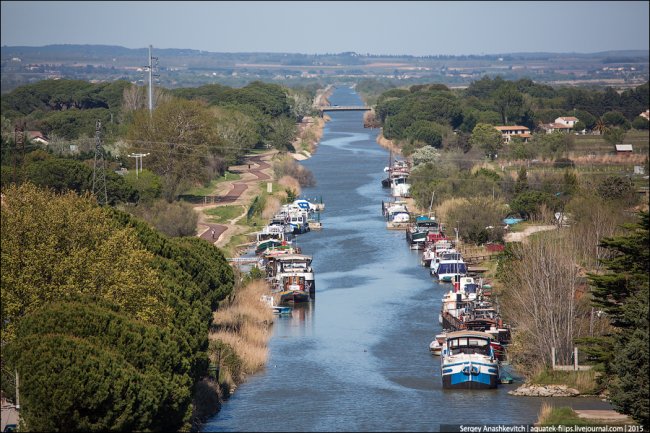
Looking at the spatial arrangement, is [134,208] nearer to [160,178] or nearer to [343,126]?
[160,178]

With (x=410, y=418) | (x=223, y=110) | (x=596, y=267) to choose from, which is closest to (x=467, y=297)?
(x=596, y=267)

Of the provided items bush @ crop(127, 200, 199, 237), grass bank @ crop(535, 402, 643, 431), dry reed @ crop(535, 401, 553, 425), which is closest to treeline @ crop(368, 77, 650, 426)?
grass bank @ crop(535, 402, 643, 431)

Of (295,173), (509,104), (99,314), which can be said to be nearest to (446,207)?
(295,173)

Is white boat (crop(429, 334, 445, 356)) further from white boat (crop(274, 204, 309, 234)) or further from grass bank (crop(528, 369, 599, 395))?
white boat (crop(274, 204, 309, 234))

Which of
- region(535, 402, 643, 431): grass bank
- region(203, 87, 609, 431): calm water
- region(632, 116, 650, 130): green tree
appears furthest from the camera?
region(632, 116, 650, 130): green tree

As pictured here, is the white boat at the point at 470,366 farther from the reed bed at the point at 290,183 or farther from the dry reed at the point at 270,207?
the reed bed at the point at 290,183

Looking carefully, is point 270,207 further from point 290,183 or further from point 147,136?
point 290,183
